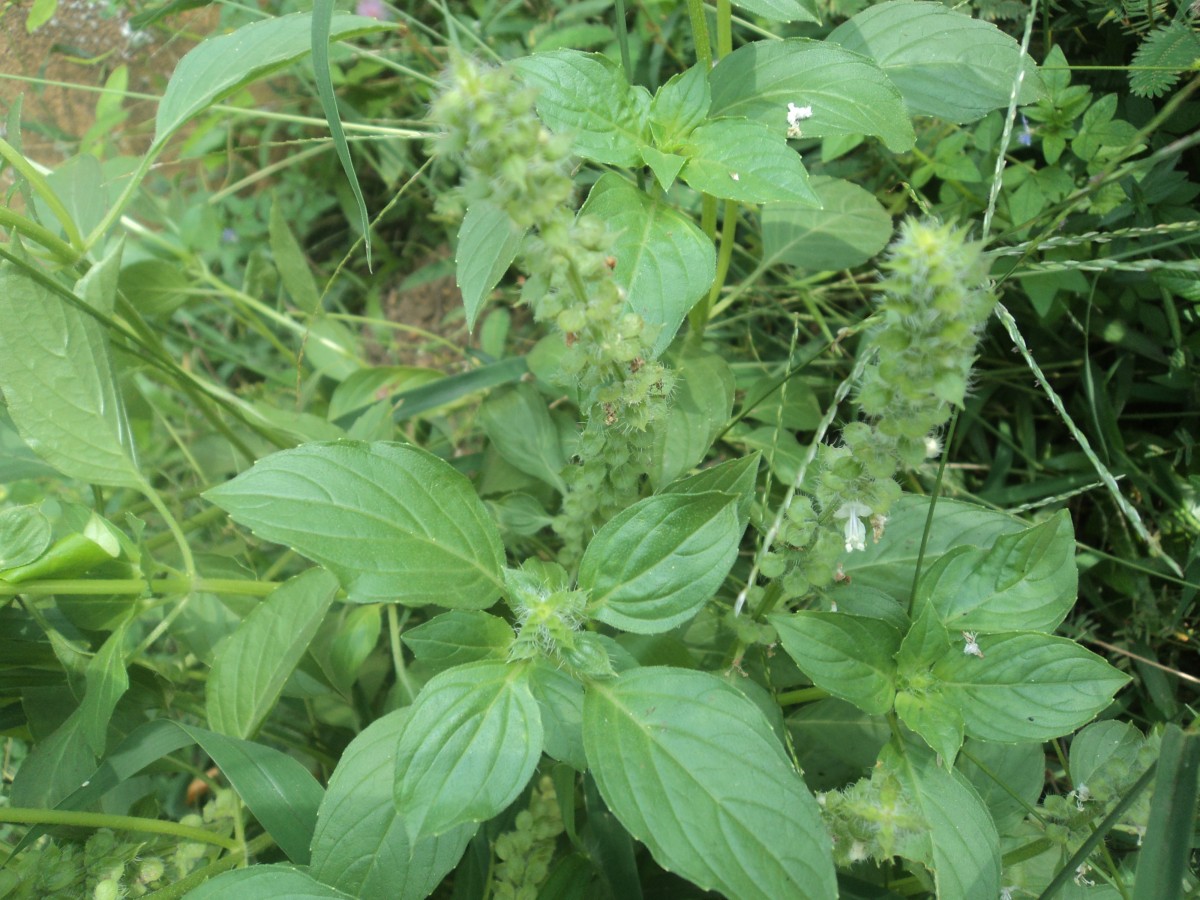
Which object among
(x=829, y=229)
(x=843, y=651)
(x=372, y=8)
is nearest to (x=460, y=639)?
(x=843, y=651)

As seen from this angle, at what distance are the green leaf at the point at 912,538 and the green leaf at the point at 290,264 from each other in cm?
138

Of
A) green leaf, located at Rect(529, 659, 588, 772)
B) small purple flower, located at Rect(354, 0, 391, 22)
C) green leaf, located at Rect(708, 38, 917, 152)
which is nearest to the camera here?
green leaf, located at Rect(529, 659, 588, 772)

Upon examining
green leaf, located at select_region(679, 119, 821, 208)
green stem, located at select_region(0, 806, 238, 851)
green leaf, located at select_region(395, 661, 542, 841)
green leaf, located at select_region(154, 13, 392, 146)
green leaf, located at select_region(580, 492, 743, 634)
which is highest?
green leaf, located at select_region(154, 13, 392, 146)

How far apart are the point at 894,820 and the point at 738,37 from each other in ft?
5.65

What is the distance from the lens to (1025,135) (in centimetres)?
161

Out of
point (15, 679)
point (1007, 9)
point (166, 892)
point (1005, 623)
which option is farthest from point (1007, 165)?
point (15, 679)

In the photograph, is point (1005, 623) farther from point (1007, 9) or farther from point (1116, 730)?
point (1007, 9)

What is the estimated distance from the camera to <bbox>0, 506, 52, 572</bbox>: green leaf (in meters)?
1.18

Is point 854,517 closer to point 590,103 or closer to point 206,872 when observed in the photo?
point 590,103

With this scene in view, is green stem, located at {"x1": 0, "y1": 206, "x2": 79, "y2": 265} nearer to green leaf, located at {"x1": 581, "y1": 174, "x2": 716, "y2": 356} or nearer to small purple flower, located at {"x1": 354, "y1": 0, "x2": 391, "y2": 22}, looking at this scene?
green leaf, located at {"x1": 581, "y1": 174, "x2": 716, "y2": 356}

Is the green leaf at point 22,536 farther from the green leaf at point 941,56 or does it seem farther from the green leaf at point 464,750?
the green leaf at point 941,56

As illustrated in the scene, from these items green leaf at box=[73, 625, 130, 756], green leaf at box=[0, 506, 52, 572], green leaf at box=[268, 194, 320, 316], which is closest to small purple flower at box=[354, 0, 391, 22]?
green leaf at box=[268, 194, 320, 316]

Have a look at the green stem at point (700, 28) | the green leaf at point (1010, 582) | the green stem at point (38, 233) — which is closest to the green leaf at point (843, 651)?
the green leaf at point (1010, 582)

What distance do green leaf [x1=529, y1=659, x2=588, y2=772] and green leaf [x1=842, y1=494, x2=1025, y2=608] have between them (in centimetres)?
51
